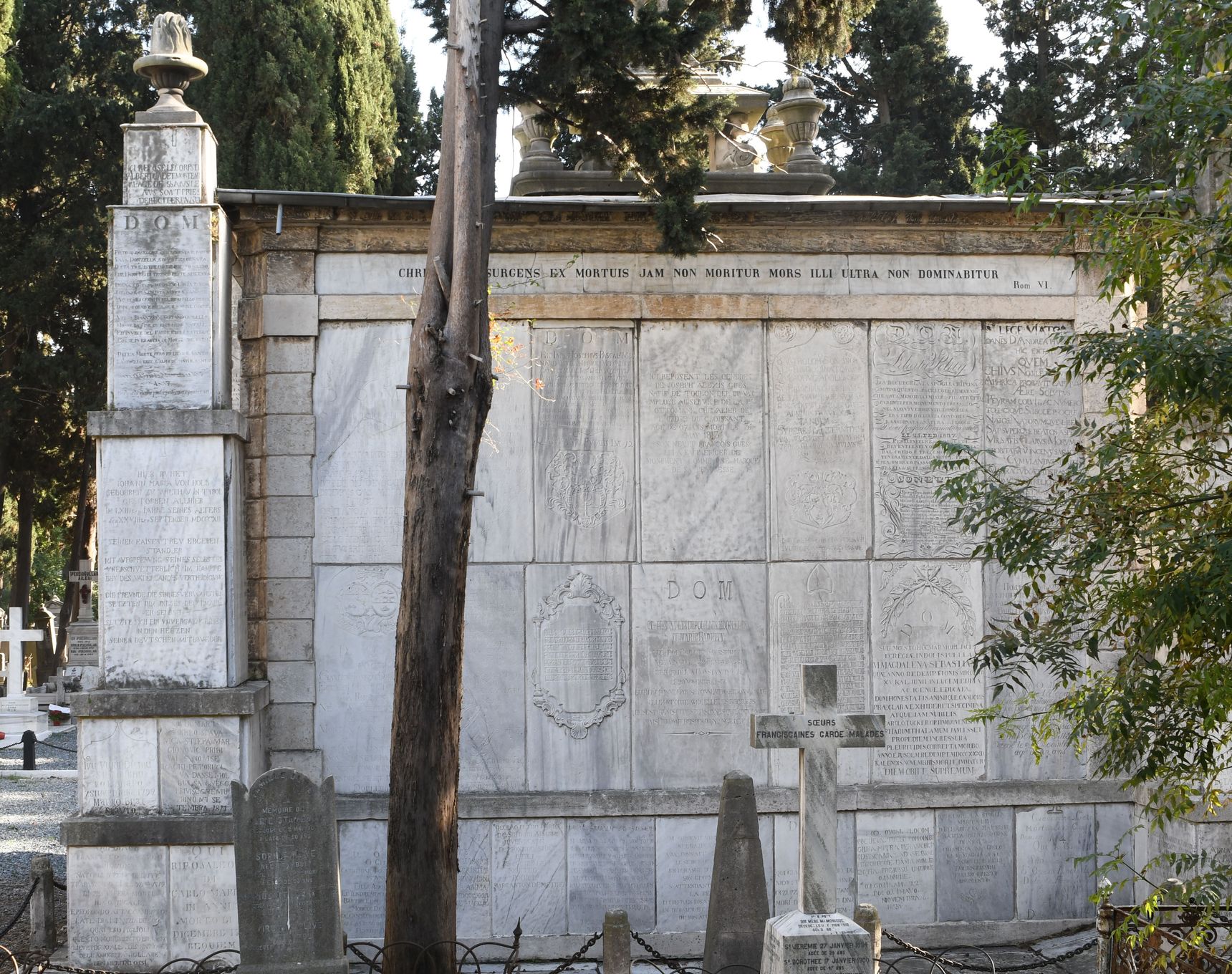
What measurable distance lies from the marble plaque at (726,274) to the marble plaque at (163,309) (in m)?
0.93

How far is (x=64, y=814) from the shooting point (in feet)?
46.3

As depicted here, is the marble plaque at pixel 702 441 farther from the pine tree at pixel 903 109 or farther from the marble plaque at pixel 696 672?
the pine tree at pixel 903 109

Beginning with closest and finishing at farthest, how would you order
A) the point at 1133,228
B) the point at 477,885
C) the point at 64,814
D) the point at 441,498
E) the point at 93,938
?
the point at 1133,228 → the point at 441,498 → the point at 93,938 → the point at 477,885 → the point at 64,814

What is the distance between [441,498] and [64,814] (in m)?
9.06

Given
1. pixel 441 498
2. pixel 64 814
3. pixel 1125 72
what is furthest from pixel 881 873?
pixel 1125 72

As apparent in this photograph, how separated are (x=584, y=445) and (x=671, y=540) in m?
0.92

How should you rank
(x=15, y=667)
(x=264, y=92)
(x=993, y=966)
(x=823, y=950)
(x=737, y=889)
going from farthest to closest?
(x=15, y=667) → (x=264, y=92) → (x=993, y=966) → (x=737, y=889) → (x=823, y=950)

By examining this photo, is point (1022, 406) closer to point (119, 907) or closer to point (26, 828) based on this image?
point (119, 907)

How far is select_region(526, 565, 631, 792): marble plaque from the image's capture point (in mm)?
9055

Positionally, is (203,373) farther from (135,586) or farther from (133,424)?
(135,586)

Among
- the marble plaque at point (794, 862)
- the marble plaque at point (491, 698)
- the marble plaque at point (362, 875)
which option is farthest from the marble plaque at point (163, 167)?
the marble plaque at point (794, 862)

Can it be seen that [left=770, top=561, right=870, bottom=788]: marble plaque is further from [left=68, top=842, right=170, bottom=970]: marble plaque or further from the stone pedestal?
[left=68, top=842, right=170, bottom=970]: marble plaque

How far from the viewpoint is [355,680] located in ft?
29.7

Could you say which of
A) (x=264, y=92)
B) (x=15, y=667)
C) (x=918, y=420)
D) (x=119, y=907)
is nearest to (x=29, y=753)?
(x=15, y=667)
